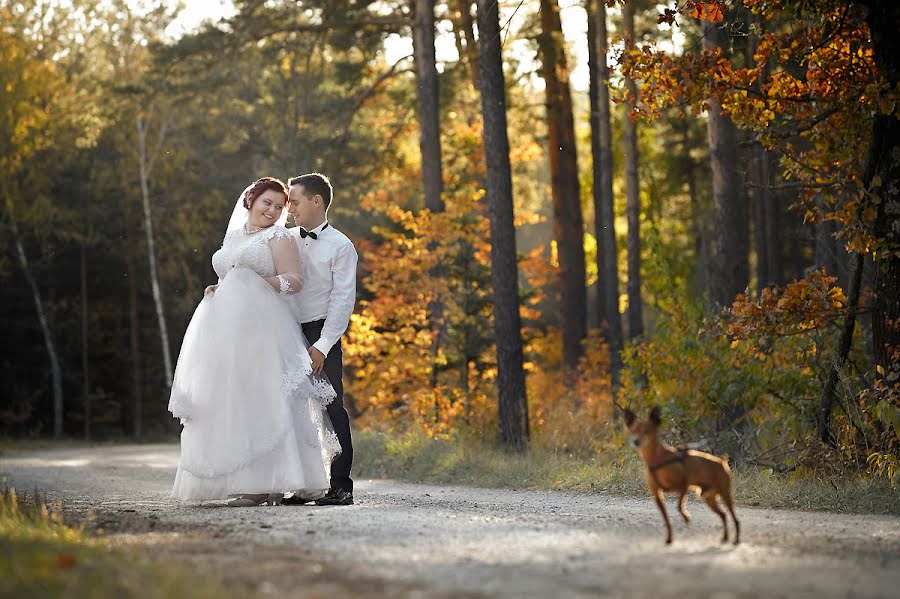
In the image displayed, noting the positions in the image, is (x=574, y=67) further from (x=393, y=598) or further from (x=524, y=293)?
(x=393, y=598)

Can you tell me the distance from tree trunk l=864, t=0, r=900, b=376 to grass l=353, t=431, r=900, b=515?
1318 mm

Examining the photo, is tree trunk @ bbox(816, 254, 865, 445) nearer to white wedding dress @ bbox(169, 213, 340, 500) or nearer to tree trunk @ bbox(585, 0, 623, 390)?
white wedding dress @ bbox(169, 213, 340, 500)

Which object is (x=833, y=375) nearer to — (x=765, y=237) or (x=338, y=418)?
(x=338, y=418)

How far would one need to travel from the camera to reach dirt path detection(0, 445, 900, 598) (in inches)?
216

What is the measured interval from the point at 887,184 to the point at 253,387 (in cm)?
552

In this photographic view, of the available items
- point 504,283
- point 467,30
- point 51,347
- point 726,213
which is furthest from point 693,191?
point 504,283

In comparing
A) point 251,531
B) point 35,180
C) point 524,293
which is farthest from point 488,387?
point 35,180

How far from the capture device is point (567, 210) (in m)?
33.1

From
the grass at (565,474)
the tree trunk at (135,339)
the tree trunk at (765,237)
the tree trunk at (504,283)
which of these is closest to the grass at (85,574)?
the grass at (565,474)

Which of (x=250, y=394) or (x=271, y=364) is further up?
(x=271, y=364)

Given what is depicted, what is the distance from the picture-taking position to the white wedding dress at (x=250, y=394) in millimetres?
9945

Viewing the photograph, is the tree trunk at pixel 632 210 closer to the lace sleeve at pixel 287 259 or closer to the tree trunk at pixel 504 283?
the tree trunk at pixel 504 283

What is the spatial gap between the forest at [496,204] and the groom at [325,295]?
8.90 feet

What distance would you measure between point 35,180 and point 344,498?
32646 millimetres
